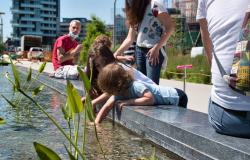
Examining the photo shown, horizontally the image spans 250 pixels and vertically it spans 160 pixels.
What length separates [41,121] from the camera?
14.3 feet

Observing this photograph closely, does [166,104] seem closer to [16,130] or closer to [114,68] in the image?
[114,68]

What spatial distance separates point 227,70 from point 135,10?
7.71ft

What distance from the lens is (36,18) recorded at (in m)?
123

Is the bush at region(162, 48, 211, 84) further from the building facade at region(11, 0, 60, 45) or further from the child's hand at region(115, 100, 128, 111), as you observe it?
the building facade at region(11, 0, 60, 45)

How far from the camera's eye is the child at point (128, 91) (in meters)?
3.89

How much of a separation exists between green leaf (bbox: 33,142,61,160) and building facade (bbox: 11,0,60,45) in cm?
11738

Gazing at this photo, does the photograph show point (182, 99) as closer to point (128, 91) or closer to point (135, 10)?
point (128, 91)

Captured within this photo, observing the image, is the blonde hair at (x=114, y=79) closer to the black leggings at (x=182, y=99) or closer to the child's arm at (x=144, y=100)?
the child's arm at (x=144, y=100)

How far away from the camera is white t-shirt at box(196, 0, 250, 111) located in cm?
248

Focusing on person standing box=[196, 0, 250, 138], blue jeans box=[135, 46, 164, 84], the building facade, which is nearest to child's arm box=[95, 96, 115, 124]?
blue jeans box=[135, 46, 164, 84]

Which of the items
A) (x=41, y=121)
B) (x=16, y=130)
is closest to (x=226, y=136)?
(x=16, y=130)

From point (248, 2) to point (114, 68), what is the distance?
1.58 metres

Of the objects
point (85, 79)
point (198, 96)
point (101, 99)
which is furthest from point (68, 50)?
point (85, 79)

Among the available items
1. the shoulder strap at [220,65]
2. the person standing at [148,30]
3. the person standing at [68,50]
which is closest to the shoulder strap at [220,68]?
the shoulder strap at [220,65]
